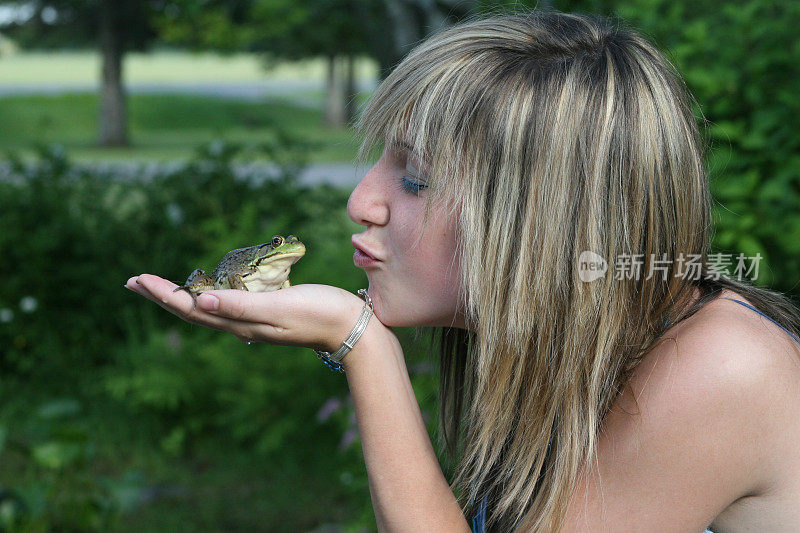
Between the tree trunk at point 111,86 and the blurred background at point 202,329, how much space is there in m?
16.8

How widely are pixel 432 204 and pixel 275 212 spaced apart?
16.3ft

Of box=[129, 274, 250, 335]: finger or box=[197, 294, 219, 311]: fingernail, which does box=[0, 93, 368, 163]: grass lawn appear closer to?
box=[129, 274, 250, 335]: finger

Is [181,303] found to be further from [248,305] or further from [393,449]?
[393,449]

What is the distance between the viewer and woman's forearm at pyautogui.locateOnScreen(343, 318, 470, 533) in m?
1.97

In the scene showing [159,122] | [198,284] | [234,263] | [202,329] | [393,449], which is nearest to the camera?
[393,449]

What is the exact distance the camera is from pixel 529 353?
194 centimetres

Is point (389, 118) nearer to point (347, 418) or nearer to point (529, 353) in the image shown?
point (529, 353)

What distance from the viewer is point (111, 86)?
24406 millimetres

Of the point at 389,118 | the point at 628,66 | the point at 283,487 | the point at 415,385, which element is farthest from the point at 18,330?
the point at 628,66

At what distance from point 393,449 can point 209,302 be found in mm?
577

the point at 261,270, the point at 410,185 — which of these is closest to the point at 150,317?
the point at 261,270

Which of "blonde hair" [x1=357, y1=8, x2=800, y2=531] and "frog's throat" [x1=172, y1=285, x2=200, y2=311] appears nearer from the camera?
"blonde hair" [x1=357, y1=8, x2=800, y2=531]

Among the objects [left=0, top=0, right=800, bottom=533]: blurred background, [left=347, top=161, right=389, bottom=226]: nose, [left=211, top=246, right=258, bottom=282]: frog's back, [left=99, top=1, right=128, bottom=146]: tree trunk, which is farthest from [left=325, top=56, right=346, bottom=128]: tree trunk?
[left=347, top=161, right=389, bottom=226]: nose

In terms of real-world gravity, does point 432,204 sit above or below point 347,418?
above
